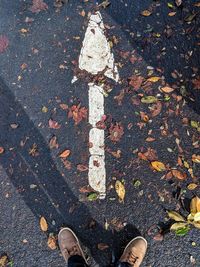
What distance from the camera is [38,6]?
4484 mm

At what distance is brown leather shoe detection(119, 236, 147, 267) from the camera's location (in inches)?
129

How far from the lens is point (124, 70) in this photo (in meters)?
4.01

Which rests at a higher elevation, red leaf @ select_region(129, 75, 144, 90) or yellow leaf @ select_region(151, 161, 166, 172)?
red leaf @ select_region(129, 75, 144, 90)

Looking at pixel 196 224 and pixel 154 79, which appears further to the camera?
pixel 154 79

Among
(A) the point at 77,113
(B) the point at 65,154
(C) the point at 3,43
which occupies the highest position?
(C) the point at 3,43

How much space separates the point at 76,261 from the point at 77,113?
1.51 m

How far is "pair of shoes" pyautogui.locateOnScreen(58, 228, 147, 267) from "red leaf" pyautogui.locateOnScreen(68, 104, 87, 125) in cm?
115

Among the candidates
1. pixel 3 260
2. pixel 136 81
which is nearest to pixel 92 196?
pixel 3 260

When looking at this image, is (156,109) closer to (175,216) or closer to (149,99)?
(149,99)

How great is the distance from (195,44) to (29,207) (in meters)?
2.49

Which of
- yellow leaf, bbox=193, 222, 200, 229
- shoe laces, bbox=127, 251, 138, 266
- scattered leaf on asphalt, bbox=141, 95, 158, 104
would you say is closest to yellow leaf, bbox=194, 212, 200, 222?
yellow leaf, bbox=193, 222, 200, 229

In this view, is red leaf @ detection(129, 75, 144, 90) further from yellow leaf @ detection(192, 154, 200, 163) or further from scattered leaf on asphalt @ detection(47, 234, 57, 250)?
scattered leaf on asphalt @ detection(47, 234, 57, 250)

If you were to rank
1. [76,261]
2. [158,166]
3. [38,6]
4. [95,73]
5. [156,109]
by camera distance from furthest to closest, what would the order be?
[38,6]
[95,73]
[156,109]
[158,166]
[76,261]

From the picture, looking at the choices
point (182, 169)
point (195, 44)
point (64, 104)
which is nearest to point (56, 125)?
point (64, 104)
